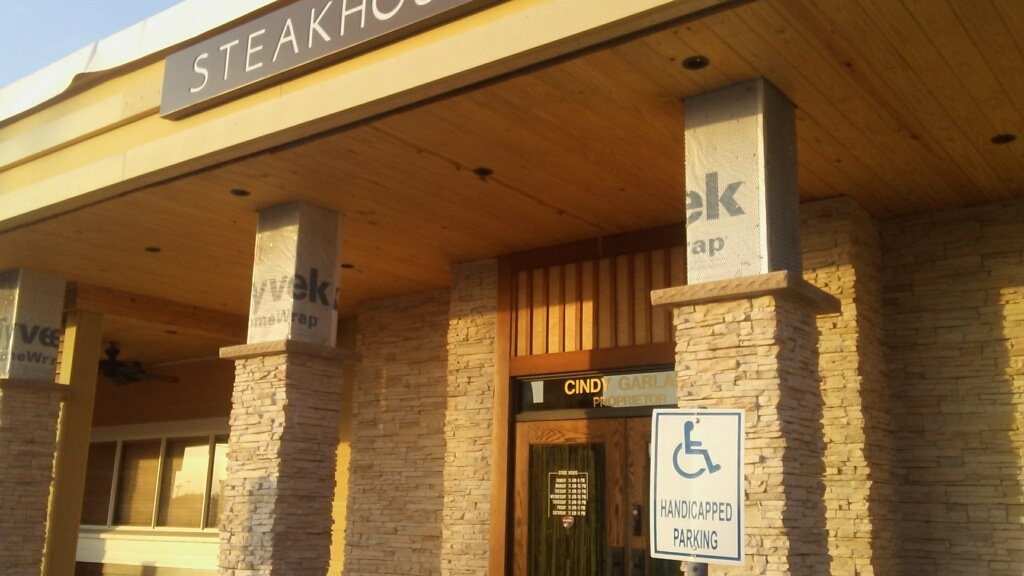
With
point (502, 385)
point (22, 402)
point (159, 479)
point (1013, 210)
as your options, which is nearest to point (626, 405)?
point (502, 385)

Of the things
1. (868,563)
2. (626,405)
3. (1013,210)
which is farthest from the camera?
(626,405)

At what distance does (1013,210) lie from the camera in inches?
294

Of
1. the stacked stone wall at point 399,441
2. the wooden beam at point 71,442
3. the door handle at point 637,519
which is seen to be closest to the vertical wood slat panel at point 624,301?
the door handle at point 637,519

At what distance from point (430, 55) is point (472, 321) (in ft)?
13.9

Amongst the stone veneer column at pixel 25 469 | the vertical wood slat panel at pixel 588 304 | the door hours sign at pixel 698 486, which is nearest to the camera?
the door hours sign at pixel 698 486

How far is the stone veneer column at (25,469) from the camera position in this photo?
32.9 feet

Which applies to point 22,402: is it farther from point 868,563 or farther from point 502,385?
point 868,563

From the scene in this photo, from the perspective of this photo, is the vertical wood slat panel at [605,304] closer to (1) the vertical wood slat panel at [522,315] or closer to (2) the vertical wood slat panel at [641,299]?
(2) the vertical wood slat panel at [641,299]

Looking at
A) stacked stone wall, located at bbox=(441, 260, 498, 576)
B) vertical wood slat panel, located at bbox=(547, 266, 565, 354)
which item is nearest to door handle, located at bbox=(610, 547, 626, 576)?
stacked stone wall, located at bbox=(441, 260, 498, 576)

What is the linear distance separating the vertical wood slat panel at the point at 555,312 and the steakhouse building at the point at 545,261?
30mm

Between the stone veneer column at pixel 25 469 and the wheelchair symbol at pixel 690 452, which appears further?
the stone veneer column at pixel 25 469

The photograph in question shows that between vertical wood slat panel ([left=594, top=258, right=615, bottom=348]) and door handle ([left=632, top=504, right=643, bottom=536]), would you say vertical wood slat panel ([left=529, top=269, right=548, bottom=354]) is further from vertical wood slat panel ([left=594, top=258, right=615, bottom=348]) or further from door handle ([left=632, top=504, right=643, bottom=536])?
door handle ([left=632, top=504, right=643, bottom=536])

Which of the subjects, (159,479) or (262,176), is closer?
(262,176)

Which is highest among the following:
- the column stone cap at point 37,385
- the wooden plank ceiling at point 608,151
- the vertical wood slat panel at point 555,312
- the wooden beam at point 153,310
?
the wooden plank ceiling at point 608,151
